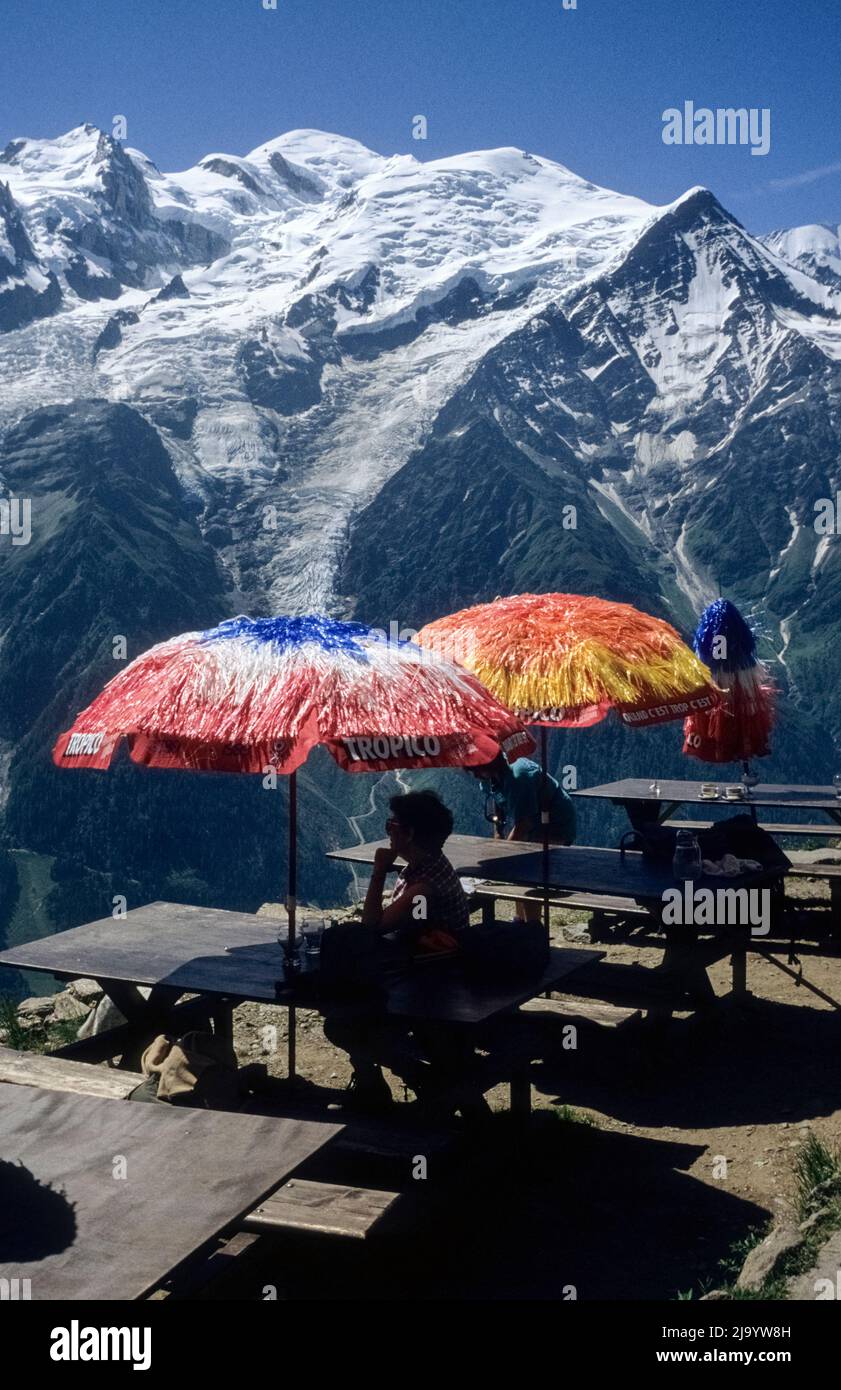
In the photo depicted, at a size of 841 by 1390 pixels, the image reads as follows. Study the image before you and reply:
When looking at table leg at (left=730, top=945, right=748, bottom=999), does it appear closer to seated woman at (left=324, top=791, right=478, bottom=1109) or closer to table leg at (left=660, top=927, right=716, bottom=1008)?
table leg at (left=660, top=927, right=716, bottom=1008)

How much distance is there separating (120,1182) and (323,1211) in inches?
49.7

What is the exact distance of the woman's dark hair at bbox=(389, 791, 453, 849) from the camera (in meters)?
7.21

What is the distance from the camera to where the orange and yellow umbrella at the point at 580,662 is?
8648mm

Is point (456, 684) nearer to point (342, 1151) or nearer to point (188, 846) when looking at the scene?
point (342, 1151)

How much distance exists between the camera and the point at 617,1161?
730 cm

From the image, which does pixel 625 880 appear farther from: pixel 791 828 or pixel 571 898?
pixel 791 828

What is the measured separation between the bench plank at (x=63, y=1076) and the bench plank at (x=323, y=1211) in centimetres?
106

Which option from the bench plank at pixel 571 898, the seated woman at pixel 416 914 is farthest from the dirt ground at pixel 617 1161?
the bench plank at pixel 571 898

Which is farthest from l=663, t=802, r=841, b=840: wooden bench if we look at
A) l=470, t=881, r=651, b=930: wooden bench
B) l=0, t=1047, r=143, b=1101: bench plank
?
l=0, t=1047, r=143, b=1101: bench plank

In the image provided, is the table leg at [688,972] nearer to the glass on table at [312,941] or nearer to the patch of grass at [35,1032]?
the glass on table at [312,941]

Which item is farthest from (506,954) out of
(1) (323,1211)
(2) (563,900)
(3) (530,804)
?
(3) (530,804)

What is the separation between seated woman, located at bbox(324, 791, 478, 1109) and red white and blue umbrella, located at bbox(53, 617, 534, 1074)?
1.57 feet

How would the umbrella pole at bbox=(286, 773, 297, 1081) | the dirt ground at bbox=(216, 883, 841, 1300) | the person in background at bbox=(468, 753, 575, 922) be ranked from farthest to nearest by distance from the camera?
the person in background at bbox=(468, 753, 575, 922)
the umbrella pole at bbox=(286, 773, 297, 1081)
the dirt ground at bbox=(216, 883, 841, 1300)

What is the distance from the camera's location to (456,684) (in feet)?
23.1
